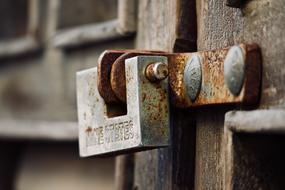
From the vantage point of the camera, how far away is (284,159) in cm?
89

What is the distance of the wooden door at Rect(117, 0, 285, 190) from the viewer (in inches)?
32.4

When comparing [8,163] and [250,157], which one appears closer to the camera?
[250,157]

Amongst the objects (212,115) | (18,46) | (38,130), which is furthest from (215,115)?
(18,46)

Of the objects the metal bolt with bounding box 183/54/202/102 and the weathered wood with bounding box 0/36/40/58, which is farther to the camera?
the weathered wood with bounding box 0/36/40/58

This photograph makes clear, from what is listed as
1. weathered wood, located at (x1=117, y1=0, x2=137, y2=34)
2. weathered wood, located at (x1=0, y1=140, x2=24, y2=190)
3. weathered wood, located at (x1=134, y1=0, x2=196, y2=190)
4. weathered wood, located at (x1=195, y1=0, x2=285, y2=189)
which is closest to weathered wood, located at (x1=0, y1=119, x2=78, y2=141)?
weathered wood, located at (x1=0, y1=140, x2=24, y2=190)

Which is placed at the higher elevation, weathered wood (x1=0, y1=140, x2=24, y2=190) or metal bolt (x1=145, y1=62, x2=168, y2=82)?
metal bolt (x1=145, y1=62, x2=168, y2=82)

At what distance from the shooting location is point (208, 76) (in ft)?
2.92

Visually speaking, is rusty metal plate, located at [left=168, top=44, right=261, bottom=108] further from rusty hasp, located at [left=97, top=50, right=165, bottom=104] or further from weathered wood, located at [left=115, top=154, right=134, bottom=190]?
weathered wood, located at [left=115, top=154, right=134, bottom=190]

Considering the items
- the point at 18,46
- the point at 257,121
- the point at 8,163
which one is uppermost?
the point at 18,46

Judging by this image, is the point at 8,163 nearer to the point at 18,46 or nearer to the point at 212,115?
the point at 18,46

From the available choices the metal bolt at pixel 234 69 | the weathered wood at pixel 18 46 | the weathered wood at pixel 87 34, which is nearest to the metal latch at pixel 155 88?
the metal bolt at pixel 234 69

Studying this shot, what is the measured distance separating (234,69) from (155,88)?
0.11 meters

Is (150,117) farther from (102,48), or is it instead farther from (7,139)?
(7,139)

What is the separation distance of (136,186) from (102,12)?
1.73 ft
